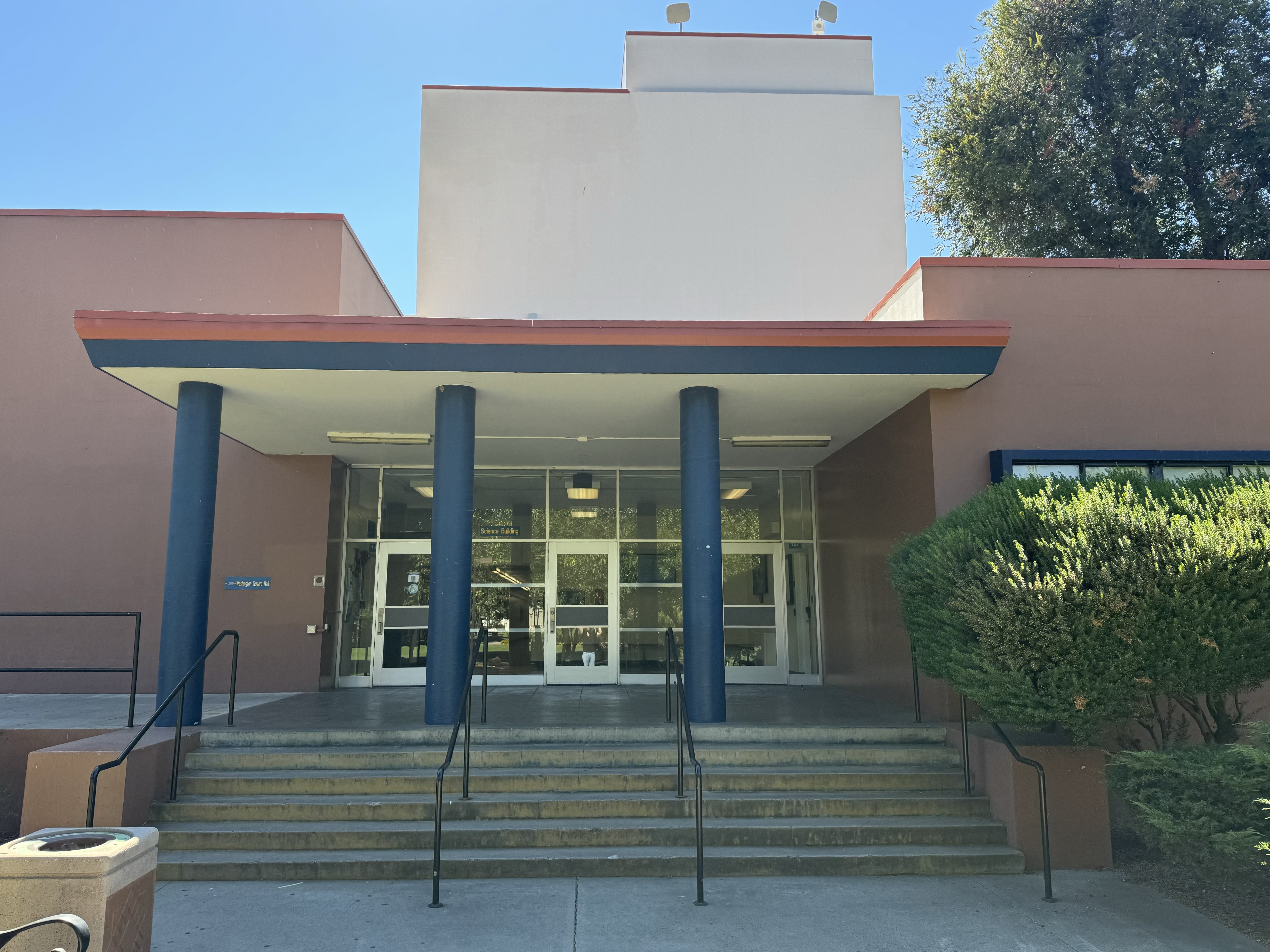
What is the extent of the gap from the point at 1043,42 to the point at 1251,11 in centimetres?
399

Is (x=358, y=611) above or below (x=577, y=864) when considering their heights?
above

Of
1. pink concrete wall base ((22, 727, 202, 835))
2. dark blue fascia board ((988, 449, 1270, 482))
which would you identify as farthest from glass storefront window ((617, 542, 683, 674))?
pink concrete wall base ((22, 727, 202, 835))

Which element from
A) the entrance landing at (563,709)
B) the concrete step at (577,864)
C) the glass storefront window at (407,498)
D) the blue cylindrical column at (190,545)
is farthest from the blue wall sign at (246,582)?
the concrete step at (577,864)

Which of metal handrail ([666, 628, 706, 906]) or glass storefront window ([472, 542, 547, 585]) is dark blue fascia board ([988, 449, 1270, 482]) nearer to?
metal handrail ([666, 628, 706, 906])

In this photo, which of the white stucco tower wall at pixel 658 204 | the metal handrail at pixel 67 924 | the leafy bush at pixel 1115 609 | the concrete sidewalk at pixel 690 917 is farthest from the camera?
the white stucco tower wall at pixel 658 204

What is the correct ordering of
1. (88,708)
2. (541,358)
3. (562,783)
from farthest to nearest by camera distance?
(88,708) → (541,358) → (562,783)

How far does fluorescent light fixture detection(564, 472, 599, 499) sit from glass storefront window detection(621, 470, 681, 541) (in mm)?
433

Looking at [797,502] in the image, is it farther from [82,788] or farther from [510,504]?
[82,788]

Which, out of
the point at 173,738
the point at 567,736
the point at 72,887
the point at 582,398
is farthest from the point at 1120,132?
the point at 72,887

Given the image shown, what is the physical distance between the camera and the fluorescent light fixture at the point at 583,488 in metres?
13.6

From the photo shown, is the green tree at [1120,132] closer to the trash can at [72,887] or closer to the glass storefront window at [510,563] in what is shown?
the glass storefront window at [510,563]

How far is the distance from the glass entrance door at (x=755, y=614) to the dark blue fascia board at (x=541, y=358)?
17.9 ft

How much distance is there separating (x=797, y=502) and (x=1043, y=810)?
310 inches

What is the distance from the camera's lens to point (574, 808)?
7082 millimetres
